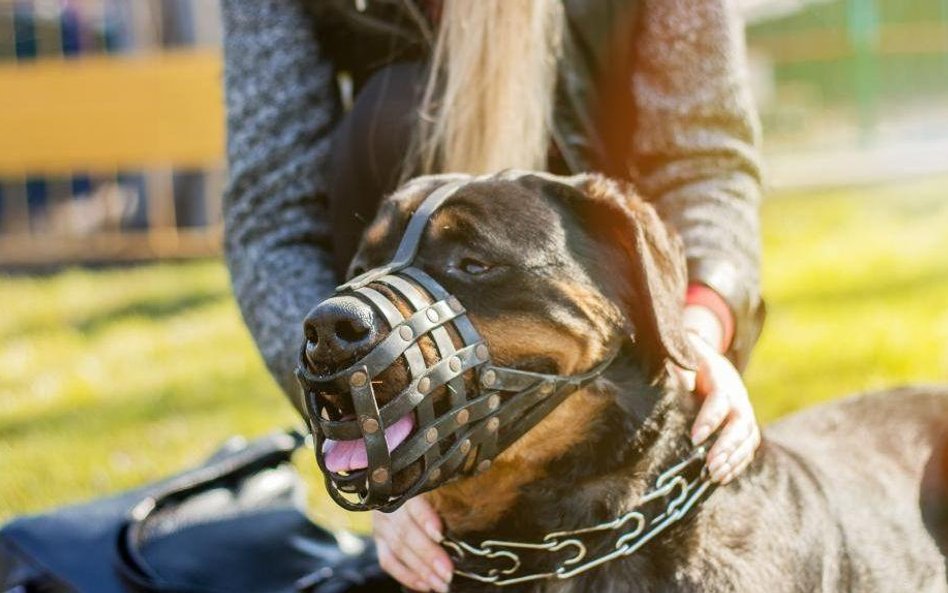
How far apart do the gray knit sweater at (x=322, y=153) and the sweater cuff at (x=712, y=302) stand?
0.02 meters

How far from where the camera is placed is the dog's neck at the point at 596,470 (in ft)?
7.11

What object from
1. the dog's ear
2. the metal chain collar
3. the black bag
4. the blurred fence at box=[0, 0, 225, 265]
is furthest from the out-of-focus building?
the metal chain collar

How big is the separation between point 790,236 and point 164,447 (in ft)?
17.4

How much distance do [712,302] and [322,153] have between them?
3.64ft

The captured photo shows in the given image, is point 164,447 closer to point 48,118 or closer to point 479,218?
point 479,218

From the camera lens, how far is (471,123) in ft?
8.87

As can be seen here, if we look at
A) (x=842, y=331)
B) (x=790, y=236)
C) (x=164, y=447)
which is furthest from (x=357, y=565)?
(x=790, y=236)

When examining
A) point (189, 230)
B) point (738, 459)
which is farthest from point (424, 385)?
point (189, 230)

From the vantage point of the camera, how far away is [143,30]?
1084cm

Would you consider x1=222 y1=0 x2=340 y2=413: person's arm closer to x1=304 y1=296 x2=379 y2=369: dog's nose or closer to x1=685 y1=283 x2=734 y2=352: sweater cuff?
x1=685 y1=283 x2=734 y2=352: sweater cuff

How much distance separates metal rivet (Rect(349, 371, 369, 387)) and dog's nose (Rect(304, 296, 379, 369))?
0.03 meters

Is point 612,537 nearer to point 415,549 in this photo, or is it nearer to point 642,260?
point 415,549

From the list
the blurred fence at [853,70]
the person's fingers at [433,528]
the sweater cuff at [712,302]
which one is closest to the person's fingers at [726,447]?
the sweater cuff at [712,302]

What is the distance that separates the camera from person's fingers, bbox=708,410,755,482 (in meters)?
2.16
